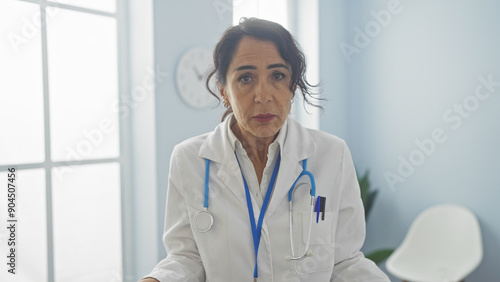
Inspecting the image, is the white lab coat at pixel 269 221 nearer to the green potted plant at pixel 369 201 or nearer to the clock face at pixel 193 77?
the clock face at pixel 193 77

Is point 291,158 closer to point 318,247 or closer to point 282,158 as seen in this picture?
point 282,158

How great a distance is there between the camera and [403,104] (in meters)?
3.25

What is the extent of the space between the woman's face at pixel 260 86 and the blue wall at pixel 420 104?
2.19 metres

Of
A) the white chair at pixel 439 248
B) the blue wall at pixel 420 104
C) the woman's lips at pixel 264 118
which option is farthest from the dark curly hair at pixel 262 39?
the blue wall at pixel 420 104

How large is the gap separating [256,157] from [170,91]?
1271mm

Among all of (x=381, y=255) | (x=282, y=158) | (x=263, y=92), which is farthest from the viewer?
(x=381, y=255)

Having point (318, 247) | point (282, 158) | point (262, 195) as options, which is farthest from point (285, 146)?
point (318, 247)

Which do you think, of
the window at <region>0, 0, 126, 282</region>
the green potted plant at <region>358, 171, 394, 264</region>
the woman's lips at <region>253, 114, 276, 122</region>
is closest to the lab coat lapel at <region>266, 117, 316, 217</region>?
the woman's lips at <region>253, 114, 276, 122</region>

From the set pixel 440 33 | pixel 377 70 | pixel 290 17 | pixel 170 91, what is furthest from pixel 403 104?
pixel 170 91

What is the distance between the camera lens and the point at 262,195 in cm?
123

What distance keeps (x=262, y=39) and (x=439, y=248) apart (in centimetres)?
238

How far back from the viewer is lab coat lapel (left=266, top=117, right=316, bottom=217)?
47.3 inches

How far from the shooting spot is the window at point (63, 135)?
2004mm

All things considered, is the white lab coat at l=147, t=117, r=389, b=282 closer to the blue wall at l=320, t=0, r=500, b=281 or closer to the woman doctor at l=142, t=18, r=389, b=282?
the woman doctor at l=142, t=18, r=389, b=282
